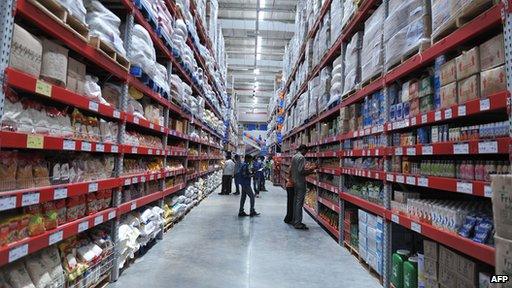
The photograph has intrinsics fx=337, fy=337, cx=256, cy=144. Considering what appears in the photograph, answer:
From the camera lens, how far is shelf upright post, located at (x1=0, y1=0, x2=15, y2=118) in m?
1.93

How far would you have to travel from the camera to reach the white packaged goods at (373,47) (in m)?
4.09

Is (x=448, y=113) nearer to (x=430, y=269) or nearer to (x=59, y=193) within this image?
(x=430, y=269)

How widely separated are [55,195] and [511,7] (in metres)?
3.30

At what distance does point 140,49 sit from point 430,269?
12.5ft

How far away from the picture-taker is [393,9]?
3.69 metres

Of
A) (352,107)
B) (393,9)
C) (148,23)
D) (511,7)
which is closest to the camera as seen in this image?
(511,7)

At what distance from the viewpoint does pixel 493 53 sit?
228cm

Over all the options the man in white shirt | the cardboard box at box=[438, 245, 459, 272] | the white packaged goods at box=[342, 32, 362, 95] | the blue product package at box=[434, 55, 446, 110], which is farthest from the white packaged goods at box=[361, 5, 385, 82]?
the man in white shirt

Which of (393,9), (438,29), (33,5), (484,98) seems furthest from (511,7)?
(33,5)

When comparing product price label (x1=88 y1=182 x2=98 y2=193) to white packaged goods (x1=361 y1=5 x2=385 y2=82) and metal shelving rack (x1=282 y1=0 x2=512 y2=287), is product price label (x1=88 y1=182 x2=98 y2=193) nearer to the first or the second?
metal shelving rack (x1=282 y1=0 x2=512 y2=287)

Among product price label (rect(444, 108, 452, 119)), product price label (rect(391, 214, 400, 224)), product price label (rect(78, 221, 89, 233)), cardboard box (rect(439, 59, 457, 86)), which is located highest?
cardboard box (rect(439, 59, 457, 86))

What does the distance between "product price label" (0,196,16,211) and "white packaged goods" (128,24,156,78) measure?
231cm

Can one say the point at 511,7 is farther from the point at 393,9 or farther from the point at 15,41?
the point at 15,41

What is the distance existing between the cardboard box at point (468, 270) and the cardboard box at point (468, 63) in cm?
137
